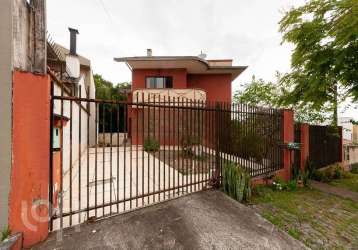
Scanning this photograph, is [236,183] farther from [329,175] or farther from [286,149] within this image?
[329,175]

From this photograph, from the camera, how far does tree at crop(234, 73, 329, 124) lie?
30.1ft

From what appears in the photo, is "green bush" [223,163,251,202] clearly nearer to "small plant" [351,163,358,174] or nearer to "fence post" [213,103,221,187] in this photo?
"fence post" [213,103,221,187]

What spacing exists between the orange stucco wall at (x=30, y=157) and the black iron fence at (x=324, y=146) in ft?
31.6

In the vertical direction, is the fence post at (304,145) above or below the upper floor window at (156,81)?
below

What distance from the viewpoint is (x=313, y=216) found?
439 centimetres

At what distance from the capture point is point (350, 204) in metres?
5.36

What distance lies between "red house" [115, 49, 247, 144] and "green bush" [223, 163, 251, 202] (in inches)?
332

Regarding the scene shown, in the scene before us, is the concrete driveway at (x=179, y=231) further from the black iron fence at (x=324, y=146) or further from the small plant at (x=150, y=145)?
the black iron fence at (x=324, y=146)

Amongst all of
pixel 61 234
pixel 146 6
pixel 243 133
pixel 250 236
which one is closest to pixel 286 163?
pixel 243 133

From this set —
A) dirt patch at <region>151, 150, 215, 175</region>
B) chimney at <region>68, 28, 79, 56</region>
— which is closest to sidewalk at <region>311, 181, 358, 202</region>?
dirt patch at <region>151, 150, 215, 175</region>

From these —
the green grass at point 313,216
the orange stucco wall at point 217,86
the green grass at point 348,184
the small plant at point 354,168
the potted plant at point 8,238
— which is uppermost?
the orange stucco wall at point 217,86

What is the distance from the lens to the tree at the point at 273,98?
9.18 meters

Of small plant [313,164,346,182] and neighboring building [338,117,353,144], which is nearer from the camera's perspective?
small plant [313,164,346,182]

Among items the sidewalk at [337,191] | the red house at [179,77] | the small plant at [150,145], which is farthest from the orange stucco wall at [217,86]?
the small plant at [150,145]
